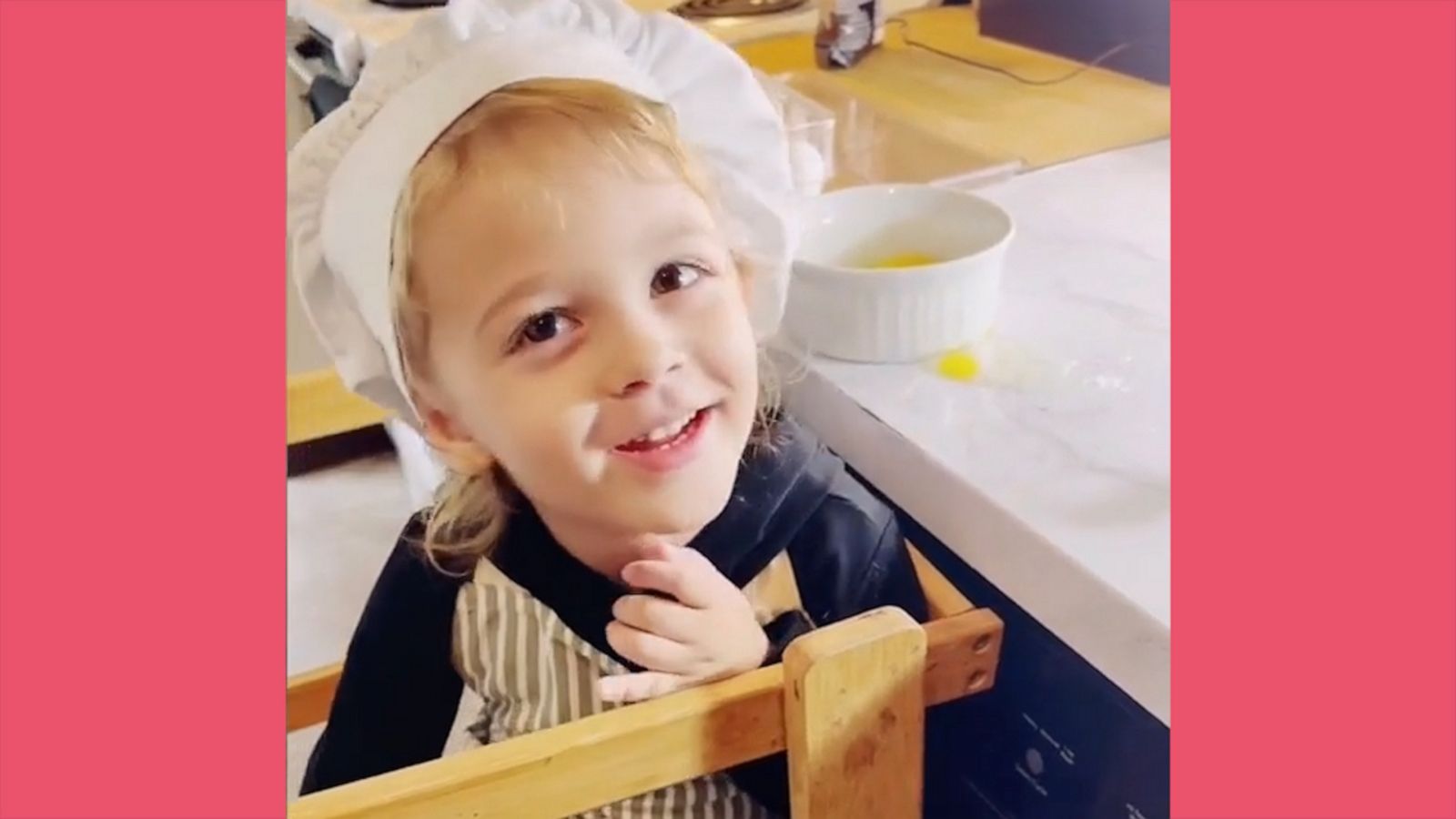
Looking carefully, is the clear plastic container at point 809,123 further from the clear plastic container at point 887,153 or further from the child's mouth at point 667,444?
the child's mouth at point 667,444

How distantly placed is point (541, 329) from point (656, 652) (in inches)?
4.3

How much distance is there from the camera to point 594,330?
451 millimetres

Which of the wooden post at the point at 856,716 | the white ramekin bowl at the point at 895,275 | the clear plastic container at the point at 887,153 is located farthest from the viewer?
the clear plastic container at the point at 887,153

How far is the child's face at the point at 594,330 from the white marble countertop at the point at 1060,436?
8 cm

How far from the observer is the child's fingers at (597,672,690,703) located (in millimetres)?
458

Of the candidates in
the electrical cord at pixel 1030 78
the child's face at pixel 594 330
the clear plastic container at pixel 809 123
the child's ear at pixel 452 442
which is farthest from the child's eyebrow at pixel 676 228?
the electrical cord at pixel 1030 78

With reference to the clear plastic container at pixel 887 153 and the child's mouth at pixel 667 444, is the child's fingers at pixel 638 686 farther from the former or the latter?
the clear plastic container at pixel 887 153

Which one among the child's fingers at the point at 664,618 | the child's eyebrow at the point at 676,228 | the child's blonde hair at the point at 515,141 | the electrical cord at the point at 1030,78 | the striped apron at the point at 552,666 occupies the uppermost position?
the child's blonde hair at the point at 515,141

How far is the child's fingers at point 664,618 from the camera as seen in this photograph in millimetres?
473

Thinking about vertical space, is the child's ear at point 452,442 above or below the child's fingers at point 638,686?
above

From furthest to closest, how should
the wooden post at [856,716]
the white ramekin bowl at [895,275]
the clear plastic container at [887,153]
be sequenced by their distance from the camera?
the clear plastic container at [887,153] < the white ramekin bowl at [895,275] < the wooden post at [856,716]

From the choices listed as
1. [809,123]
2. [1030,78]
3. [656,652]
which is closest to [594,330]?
[656,652]

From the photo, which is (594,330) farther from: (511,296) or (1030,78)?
(1030,78)

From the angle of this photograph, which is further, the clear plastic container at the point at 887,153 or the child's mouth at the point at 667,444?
the clear plastic container at the point at 887,153
